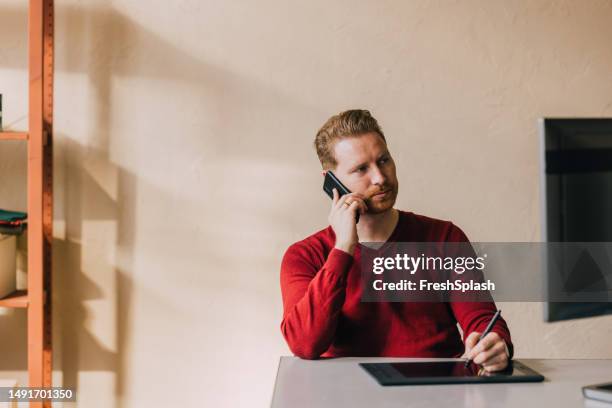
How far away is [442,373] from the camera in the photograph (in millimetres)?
1134

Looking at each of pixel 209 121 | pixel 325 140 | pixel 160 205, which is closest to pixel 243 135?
pixel 209 121

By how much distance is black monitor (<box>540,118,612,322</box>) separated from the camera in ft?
3.22

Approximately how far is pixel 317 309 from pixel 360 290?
0.53 feet

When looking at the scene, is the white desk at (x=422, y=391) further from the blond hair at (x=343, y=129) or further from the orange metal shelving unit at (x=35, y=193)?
the orange metal shelving unit at (x=35, y=193)

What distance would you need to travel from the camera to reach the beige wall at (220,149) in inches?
82.5

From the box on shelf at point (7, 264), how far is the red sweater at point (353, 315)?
35.6 inches

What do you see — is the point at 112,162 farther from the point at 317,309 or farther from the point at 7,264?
the point at 317,309

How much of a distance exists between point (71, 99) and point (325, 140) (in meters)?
0.92

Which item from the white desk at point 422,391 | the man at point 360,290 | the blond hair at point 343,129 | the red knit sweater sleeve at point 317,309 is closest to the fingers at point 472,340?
the man at point 360,290

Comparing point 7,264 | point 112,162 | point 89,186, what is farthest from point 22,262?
→ point 112,162

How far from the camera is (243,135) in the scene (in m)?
2.10

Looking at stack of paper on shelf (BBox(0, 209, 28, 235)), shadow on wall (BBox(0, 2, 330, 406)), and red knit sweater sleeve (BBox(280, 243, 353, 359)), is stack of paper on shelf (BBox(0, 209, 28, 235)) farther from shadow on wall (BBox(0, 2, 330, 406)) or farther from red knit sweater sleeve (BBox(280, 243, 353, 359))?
red knit sweater sleeve (BBox(280, 243, 353, 359))

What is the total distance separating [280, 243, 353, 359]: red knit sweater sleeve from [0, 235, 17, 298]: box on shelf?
37.1 inches

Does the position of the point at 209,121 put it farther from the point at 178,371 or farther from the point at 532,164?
the point at 532,164
